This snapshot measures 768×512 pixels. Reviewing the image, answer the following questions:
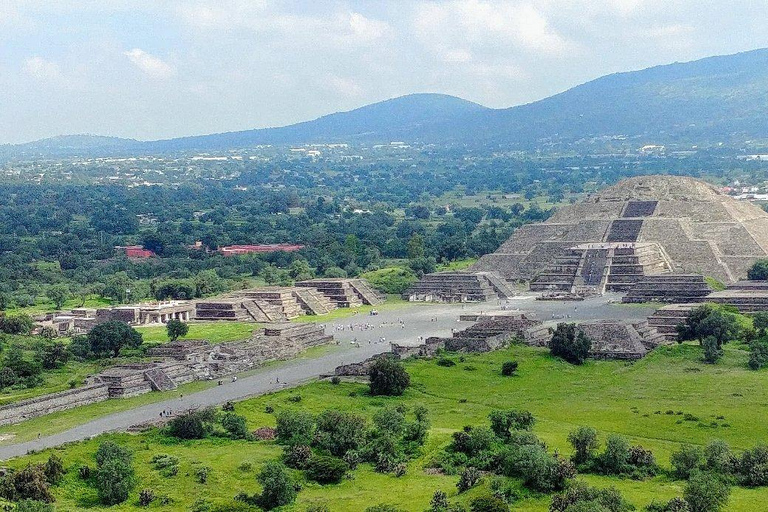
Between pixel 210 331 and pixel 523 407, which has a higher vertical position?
pixel 523 407

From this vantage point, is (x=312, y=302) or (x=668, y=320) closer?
(x=668, y=320)

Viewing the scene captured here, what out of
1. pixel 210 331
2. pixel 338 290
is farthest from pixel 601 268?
pixel 210 331

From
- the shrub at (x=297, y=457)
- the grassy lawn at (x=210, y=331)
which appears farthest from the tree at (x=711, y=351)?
the grassy lawn at (x=210, y=331)

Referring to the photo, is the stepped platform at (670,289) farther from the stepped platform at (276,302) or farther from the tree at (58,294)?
the tree at (58,294)

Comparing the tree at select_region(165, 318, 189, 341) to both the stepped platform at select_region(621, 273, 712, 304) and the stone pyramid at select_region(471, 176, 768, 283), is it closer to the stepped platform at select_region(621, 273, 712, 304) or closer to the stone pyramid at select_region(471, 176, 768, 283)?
the stepped platform at select_region(621, 273, 712, 304)

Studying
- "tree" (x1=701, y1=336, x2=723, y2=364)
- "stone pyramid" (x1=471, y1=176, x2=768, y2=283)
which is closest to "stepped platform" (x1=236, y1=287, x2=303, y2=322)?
"stone pyramid" (x1=471, y1=176, x2=768, y2=283)

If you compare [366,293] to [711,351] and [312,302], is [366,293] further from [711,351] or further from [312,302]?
[711,351]

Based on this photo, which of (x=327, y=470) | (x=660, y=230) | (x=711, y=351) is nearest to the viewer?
(x=327, y=470)
